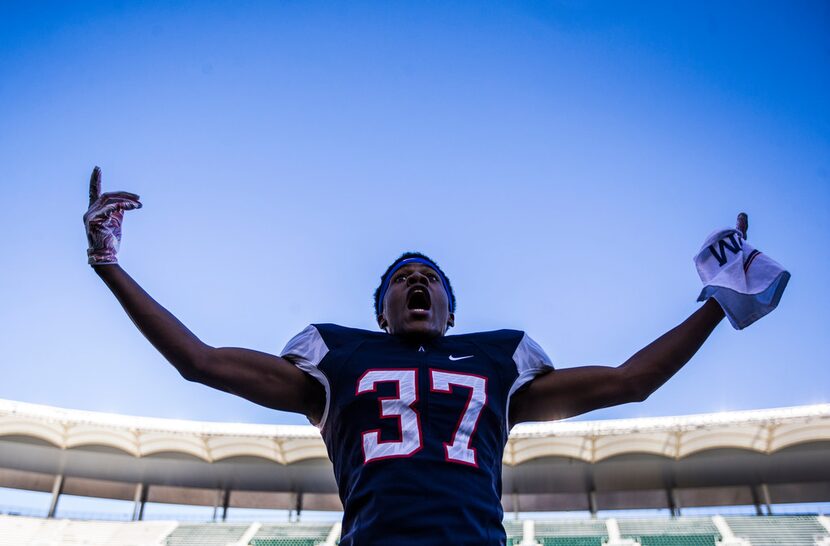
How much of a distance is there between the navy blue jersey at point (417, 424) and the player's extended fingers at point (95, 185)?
2.91 feet

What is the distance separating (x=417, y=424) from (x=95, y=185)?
1.46 m

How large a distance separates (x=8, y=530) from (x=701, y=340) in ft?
92.9

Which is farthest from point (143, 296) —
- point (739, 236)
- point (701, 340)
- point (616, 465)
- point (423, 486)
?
point (616, 465)

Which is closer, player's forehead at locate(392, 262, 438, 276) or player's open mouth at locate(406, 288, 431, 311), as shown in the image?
player's open mouth at locate(406, 288, 431, 311)

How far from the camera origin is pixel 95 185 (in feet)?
7.45

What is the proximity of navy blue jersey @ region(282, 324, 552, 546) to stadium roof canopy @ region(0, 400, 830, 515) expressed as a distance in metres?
21.1

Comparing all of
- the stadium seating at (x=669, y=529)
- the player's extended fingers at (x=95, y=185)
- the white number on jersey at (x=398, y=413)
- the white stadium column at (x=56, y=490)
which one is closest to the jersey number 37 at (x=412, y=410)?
the white number on jersey at (x=398, y=413)

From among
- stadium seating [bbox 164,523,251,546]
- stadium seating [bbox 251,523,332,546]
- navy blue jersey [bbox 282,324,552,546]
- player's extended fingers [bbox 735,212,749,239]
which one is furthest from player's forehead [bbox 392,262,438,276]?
stadium seating [bbox 164,523,251,546]

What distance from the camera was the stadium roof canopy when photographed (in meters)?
22.0

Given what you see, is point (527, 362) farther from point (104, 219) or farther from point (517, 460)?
point (517, 460)

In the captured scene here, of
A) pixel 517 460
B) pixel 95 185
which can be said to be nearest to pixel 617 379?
pixel 95 185

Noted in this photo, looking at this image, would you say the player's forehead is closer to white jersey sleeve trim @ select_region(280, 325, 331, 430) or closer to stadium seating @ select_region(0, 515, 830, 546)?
white jersey sleeve trim @ select_region(280, 325, 331, 430)

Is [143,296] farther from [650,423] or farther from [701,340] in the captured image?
[650,423]

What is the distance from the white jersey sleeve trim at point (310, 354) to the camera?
2139 mm
